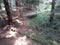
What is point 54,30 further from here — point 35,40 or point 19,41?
point 19,41

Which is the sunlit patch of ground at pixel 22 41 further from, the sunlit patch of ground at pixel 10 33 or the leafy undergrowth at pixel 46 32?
the sunlit patch of ground at pixel 10 33

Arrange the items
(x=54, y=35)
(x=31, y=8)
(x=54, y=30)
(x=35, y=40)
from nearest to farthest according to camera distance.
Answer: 1. (x=35, y=40)
2. (x=54, y=35)
3. (x=54, y=30)
4. (x=31, y=8)

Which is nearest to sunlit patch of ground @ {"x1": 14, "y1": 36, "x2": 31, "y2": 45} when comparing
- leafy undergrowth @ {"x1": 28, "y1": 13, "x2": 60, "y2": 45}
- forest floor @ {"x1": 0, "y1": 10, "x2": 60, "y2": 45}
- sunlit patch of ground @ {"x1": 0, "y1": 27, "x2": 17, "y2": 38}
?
forest floor @ {"x1": 0, "y1": 10, "x2": 60, "y2": 45}

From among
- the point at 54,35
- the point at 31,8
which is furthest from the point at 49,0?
the point at 54,35

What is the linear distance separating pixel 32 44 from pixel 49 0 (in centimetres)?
1837

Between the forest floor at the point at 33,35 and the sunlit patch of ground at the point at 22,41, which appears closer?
the sunlit patch of ground at the point at 22,41

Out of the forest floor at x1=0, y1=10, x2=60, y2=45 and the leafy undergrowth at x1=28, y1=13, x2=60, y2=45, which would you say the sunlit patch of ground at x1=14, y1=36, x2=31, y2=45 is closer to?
the forest floor at x1=0, y1=10, x2=60, y2=45

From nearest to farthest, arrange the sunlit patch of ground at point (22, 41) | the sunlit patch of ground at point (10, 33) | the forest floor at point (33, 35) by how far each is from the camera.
Answer: the sunlit patch of ground at point (22, 41) < the forest floor at point (33, 35) < the sunlit patch of ground at point (10, 33)

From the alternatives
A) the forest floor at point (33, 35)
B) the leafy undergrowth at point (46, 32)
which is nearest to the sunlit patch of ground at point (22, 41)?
the forest floor at point (33, 35)

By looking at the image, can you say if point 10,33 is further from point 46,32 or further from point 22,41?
point 46,32

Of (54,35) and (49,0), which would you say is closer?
(54,35)

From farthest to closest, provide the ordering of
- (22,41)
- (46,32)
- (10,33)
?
(46,32) → (10,33) → (22,41)

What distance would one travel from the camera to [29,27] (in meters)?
11.2

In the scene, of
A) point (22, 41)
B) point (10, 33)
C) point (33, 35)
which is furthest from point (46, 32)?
point (10, 33)
